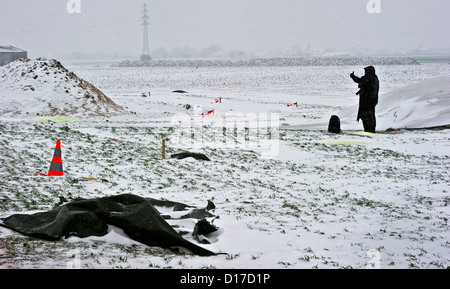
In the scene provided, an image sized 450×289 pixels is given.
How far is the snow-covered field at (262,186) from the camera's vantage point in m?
6.79

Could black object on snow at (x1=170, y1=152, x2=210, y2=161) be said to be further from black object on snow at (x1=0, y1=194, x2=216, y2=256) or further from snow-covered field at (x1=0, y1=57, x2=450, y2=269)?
black object on snow at (x1=0, y1=194, x2=216, y2=256)

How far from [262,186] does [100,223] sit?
18.4ft

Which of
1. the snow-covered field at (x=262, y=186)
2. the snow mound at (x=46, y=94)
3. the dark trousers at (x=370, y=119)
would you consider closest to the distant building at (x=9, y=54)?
the snow mound at (x=46, y=94)

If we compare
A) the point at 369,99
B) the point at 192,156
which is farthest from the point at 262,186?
the point at 369,99

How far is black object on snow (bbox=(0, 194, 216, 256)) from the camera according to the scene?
708 cm

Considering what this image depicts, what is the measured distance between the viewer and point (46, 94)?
28.2 metres

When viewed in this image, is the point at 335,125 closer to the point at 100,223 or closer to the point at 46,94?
the point at 100,223

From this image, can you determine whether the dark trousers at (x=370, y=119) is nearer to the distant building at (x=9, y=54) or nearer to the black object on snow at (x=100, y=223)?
the black object on snow at (x=100, y=223)

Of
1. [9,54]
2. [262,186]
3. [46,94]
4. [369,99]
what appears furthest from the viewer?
[9,54]
